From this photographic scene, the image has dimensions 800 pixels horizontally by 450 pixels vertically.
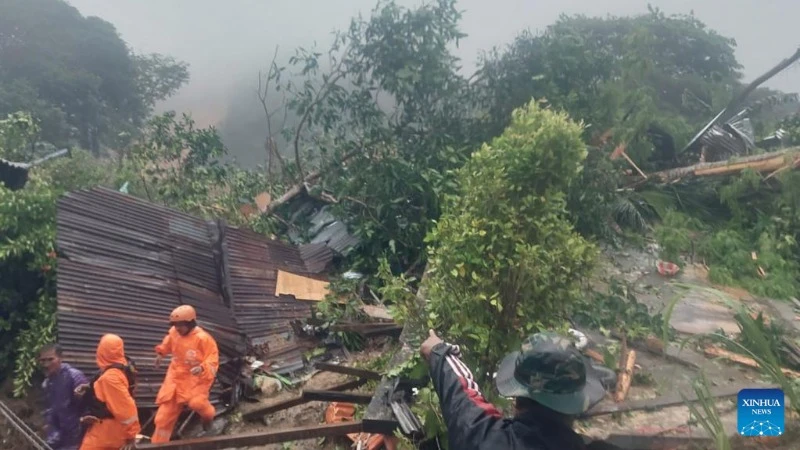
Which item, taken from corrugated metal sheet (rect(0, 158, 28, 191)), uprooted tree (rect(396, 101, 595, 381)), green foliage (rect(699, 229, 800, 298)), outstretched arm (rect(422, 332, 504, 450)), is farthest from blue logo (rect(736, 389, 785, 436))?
corrugated metal sheet (rect(0, 158, 28, 191))

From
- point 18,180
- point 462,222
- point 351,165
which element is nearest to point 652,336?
point 462,222

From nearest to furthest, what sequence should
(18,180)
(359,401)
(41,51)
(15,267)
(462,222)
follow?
(462,222)
(359,401)
(15,267)
(18,180)
(41,51)

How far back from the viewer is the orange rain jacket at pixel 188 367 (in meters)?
4.89

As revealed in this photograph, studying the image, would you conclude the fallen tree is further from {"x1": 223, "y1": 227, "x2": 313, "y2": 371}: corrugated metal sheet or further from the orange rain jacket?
the orange rain jacket

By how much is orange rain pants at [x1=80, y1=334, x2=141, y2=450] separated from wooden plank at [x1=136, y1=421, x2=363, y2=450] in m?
1.02

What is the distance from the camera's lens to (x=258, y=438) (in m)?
3.38

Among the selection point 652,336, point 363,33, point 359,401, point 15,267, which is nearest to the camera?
point 359,401

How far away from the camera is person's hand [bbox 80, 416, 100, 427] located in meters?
4.24

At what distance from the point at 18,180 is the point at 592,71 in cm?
776

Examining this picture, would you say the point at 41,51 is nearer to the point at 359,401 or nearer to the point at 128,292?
the point at 128,292

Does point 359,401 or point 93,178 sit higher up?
point 93,178

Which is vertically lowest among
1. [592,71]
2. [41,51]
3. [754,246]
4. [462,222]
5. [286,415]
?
[754,246]

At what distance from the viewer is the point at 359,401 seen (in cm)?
412

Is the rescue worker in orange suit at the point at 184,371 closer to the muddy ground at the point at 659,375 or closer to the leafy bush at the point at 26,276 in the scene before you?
the muddy ground at the point at 659,375
